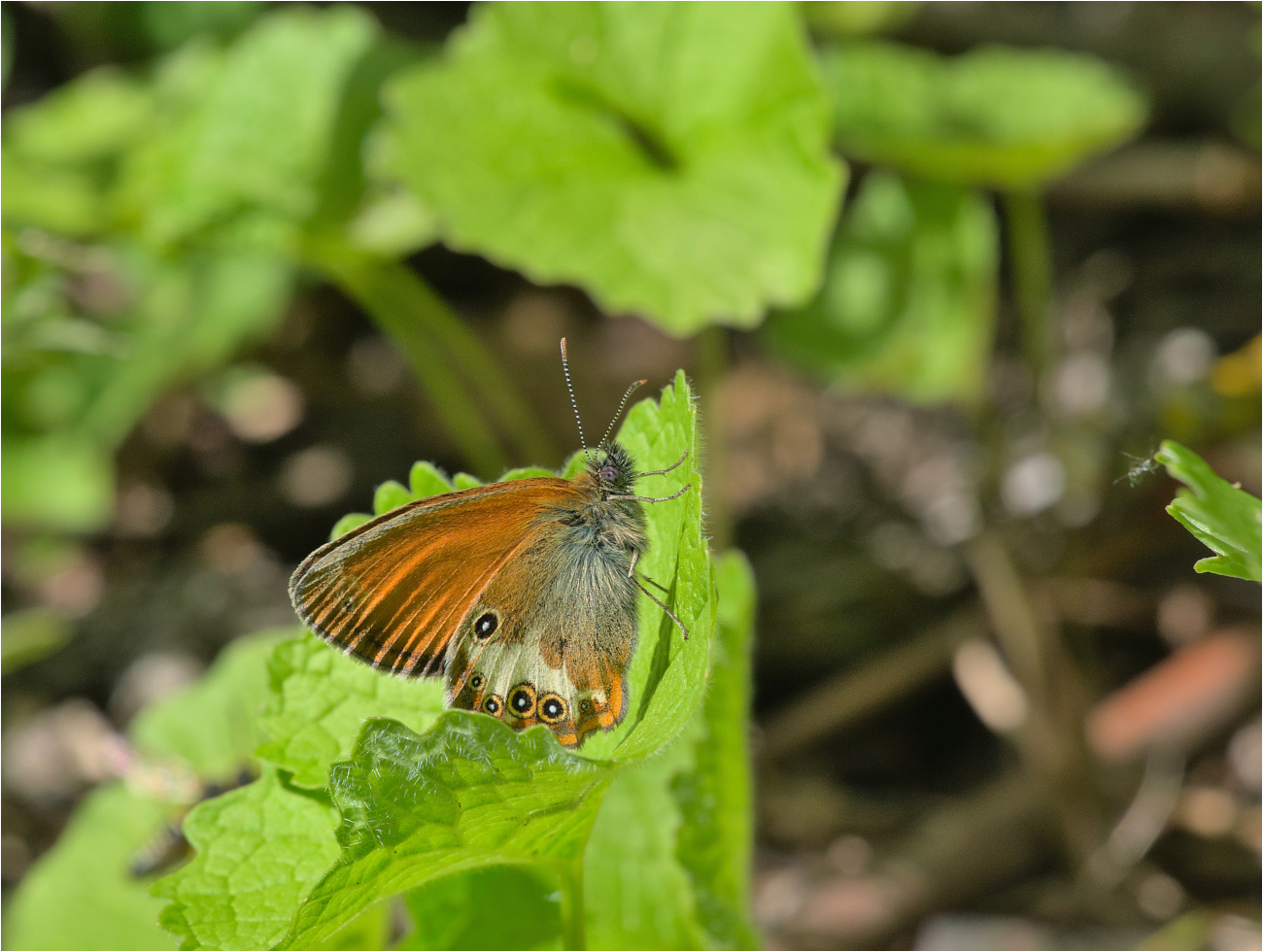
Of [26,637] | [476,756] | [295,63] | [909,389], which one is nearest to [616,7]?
[295,63]

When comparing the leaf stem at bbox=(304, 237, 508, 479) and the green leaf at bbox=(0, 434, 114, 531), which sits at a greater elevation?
the leaf stem at bbox=(304, 237, 508, 479)

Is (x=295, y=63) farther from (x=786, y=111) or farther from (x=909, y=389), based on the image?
(x=909, y=389)

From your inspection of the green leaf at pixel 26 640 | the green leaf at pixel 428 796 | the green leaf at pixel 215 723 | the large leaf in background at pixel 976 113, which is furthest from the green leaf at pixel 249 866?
the large leaf in background at pixel 976 113

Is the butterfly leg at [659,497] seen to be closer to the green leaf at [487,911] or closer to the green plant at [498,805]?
the green plant at [498,805]

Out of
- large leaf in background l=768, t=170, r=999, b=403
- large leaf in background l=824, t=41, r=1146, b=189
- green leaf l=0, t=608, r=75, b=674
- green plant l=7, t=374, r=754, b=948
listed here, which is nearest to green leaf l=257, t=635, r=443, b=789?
green plant l=7, t=374, r=754, b=948

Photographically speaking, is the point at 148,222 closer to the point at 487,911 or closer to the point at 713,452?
the point at 713,452

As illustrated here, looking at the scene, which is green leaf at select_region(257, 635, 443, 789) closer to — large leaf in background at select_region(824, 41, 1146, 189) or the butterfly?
the butterfly
